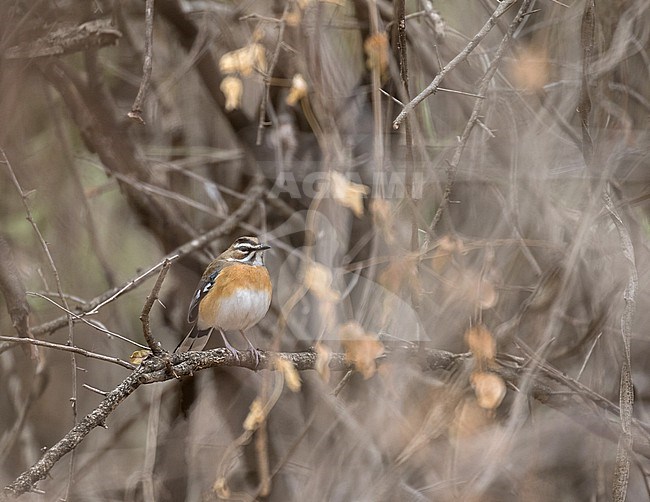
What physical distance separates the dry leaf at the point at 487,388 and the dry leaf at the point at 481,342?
0.32ft

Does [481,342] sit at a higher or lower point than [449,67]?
lower

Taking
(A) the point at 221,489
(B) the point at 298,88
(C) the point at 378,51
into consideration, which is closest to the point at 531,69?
(C) the point at 378,51

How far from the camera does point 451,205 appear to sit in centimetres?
493

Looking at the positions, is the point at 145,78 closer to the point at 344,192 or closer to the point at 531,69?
the point at 344,192

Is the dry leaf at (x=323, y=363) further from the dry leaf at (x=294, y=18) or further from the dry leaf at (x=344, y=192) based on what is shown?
the dry leaf at (x=294, y=18)

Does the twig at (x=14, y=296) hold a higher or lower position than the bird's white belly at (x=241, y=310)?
higher

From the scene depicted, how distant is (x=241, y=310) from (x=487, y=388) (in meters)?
1.60

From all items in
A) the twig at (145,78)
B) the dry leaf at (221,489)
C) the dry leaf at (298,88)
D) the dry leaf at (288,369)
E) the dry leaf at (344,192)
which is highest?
the twig at (145,78)

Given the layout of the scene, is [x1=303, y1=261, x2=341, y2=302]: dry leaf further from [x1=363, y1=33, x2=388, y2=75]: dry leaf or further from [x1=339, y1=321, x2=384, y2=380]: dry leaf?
[x1=363, y1=33, x2=388, y2=75]: dry leaf

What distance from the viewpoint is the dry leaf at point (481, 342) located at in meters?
3.85

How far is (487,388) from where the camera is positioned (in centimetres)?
388

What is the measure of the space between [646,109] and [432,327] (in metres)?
1.63

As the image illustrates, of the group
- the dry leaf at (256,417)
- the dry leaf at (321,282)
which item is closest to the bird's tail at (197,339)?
the dry leaf at (256,417)

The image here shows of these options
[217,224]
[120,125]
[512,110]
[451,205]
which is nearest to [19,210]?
[120,125]
